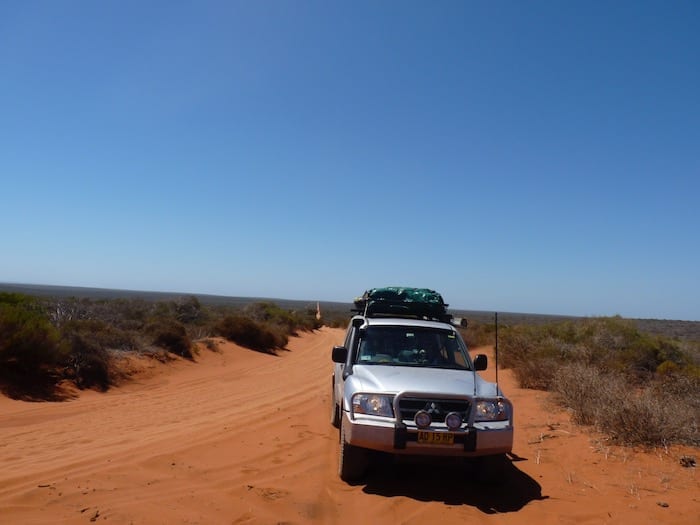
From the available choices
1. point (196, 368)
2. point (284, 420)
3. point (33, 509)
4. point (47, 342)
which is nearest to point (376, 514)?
point (33, 509)

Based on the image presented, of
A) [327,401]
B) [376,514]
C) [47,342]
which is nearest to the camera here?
[376,514]

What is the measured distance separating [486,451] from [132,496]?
3441mm

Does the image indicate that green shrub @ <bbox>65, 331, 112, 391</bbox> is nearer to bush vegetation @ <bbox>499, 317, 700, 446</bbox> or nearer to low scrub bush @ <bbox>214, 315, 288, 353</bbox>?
low scrub bush @ <bbox>214, 315, 288, 353</bbox>

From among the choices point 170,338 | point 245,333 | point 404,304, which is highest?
point 404,304

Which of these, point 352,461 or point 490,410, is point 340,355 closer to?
point 352,461

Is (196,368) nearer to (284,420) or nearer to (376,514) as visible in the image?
(284,420)

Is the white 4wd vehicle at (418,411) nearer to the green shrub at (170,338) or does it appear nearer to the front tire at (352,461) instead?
the front tire at (352,461)

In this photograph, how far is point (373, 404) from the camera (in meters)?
5.36

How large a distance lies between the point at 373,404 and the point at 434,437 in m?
0.70

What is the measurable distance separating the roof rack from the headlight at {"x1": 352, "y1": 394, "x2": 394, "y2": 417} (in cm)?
325

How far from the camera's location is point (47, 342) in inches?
468

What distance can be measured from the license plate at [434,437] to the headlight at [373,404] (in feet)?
1.21

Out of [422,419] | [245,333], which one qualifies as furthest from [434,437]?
[245,333]

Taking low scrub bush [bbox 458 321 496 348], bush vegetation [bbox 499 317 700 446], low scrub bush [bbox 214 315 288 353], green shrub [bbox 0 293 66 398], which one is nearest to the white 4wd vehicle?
bush vegetation [bbox 499 317 700 446]
